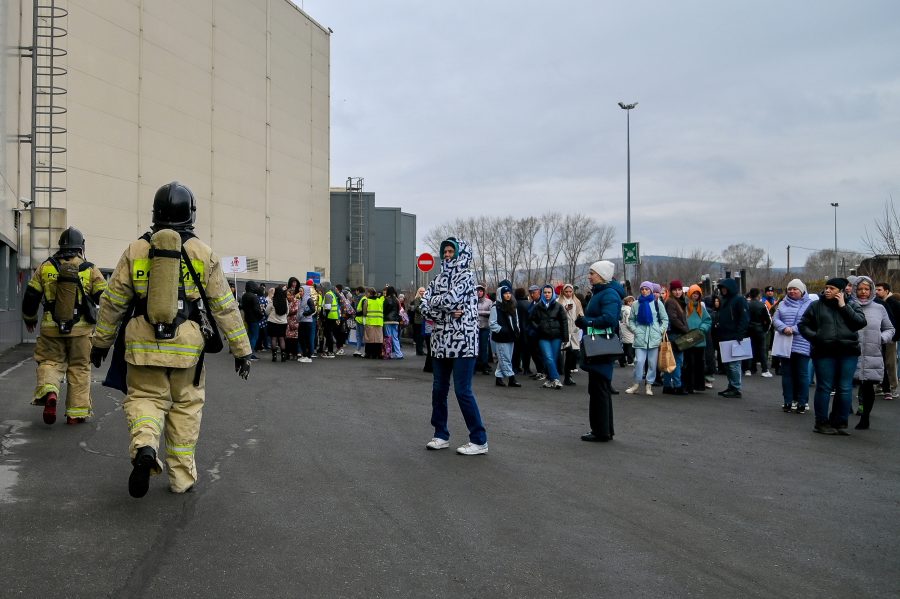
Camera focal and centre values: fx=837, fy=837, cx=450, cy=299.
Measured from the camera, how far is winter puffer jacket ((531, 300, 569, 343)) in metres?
14.3

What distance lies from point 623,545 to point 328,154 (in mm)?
48914

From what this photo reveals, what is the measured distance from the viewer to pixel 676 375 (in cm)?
1388

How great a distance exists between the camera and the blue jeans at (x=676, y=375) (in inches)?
547

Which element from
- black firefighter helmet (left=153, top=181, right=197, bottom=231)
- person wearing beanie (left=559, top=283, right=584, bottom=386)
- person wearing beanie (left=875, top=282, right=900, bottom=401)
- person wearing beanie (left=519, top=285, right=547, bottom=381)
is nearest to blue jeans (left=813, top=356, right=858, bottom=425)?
person wearing beanie (left=875, top=282, right=900, bottom=401)

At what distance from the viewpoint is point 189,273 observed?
564 cm

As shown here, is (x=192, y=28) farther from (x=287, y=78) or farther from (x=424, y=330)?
(x=424, y=330)

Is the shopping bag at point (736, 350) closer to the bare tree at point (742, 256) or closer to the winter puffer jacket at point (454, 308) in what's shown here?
the winter puffer jacket at point (454, 308)

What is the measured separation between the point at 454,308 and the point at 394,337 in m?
13.6

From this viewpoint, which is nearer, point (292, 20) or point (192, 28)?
point (192, 28)

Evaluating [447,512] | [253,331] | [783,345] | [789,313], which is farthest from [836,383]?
[253,331]

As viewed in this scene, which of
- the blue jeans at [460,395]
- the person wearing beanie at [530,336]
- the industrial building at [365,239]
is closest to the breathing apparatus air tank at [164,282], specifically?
the blue jeans at [460,395]

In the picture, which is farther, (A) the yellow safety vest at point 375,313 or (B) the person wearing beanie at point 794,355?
(A) the yellow safety vest at point 375,313

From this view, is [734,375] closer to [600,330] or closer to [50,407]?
[600,330]

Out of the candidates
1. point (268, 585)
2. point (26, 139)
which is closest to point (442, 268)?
point (268, 585)
